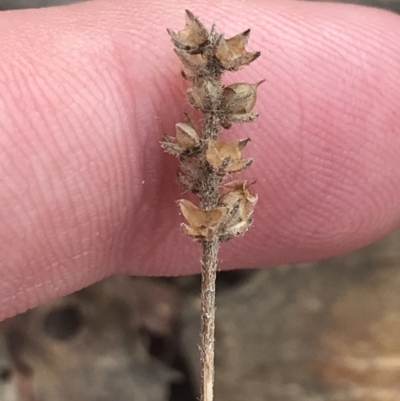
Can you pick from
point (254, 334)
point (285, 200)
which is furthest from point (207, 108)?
point (254, 334)

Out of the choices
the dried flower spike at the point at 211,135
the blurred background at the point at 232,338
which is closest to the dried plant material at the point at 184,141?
the dried flower spike at the point at 211,135

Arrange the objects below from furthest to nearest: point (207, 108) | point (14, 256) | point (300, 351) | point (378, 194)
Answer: point (300, 351)
point (378, 194)
point (14, 256)
point (207, 108)

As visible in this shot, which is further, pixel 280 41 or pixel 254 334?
pixel 254 334

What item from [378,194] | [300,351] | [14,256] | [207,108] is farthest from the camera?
[300,351]

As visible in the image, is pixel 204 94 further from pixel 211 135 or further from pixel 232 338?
pixel 232 338

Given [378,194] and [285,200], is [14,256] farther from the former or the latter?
[378,194]

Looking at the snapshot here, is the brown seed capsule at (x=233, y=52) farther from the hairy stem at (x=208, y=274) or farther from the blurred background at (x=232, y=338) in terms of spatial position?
the blurred background at (x=232, y=338)
